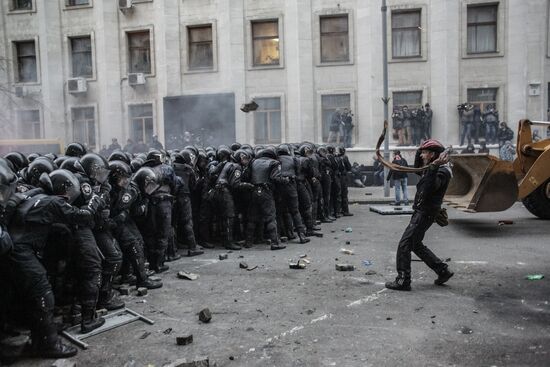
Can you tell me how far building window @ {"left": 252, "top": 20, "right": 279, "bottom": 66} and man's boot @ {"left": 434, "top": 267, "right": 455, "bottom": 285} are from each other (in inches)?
715

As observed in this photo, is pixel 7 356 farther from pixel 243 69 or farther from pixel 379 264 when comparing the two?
pixel 243 69

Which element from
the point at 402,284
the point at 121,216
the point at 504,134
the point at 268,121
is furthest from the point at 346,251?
the point at 268,121

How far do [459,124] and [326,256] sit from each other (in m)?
15.3

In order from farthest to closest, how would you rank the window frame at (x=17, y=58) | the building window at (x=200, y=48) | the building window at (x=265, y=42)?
1. the window frame at (x=17, y=58)
2. the building window at (x=200, y=48)
3. the building window at (x=265, y=42)

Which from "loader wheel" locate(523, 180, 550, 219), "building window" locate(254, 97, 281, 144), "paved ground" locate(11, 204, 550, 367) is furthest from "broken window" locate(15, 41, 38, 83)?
"loader wheel" locate(523, 180, 550, 219)

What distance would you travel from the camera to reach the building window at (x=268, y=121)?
23578mm

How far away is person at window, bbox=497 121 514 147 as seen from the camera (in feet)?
67.6

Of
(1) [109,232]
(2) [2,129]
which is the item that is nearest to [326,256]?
(1) [109,232]

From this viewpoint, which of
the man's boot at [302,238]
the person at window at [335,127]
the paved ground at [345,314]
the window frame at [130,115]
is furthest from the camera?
the window frame at [130,115]

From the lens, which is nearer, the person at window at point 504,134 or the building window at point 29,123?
the person at window at point 504,134

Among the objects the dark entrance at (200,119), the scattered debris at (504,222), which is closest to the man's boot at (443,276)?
the scattered debris at (504,222)

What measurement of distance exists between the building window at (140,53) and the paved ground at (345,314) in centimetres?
1848

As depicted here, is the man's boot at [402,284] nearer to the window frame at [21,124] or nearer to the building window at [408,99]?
the building window at [408,99]

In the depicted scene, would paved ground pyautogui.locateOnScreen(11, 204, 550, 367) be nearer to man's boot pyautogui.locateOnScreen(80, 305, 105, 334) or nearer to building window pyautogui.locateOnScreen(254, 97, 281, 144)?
man's boot pyautogui.locateOnScreen(80, 305, 105, 334)
